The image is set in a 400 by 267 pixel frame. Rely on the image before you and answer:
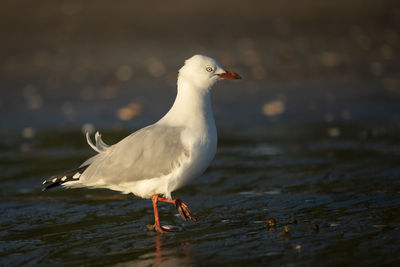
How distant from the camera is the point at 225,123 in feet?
37.1

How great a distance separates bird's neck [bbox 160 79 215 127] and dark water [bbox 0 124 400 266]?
37.6 inches

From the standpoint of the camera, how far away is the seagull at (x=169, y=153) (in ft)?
19.2

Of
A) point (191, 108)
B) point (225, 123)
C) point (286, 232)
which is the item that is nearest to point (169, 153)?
point (191, 108)

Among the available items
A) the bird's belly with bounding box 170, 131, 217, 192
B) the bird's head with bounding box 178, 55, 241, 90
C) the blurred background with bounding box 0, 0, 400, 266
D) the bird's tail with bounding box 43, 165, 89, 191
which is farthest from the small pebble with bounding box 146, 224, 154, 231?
the bird's head with bounding box 178, 55, 241, 90

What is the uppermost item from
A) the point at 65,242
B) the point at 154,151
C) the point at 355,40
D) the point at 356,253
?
the point at 355,40

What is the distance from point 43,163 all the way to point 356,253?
218 inches

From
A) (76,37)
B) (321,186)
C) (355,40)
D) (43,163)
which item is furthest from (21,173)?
(355,40)

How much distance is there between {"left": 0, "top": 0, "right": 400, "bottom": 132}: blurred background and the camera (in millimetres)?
12055

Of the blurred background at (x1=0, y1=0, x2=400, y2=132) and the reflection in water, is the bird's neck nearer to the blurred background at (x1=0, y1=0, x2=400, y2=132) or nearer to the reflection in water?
the reflection in water

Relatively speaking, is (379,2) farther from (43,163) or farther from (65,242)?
(65,242)

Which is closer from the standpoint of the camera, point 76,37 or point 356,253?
point 356,253

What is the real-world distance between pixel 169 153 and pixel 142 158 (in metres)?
0.29

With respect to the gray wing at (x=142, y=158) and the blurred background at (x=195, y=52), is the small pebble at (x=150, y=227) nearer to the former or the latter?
the gray wing at (x=142, y=158)

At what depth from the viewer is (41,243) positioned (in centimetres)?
555
